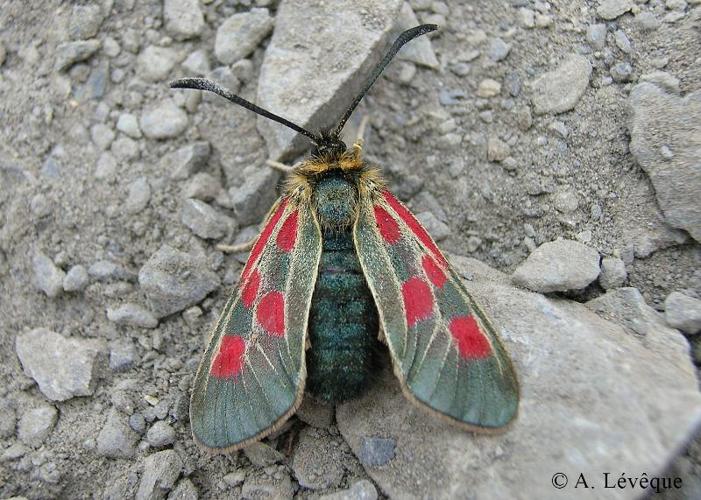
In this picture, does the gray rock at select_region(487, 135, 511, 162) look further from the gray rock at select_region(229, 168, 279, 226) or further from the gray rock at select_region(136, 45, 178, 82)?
the gray rock at select_region(136, 45, 178, 82)

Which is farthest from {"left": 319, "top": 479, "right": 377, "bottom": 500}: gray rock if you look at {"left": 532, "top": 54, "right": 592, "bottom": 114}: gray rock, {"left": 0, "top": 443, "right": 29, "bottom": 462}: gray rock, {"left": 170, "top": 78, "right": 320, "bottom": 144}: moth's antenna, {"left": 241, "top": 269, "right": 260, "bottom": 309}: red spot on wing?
{"left": 532, "top": 54, "right": 592, "bottom": 114}: gray rock

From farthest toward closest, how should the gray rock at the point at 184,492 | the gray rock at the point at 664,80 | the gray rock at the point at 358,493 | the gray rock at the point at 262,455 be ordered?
the gray rock at the point at 664,80 < the gray rock at the point at 262,455 < the gray rock at the point at 184,492 < the gray rock at the point at 358,493

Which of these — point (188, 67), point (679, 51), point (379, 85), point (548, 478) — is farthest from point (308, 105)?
point (548, 478)

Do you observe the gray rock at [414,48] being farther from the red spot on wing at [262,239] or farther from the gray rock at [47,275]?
the gray rock at [47,275]

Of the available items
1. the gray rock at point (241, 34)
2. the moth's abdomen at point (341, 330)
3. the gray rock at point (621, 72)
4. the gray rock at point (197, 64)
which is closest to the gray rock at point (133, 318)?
the moth's abdomen at point (341, 330)

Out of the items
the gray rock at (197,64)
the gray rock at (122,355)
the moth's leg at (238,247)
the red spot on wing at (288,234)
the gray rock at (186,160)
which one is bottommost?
the gray rock at (122,355)

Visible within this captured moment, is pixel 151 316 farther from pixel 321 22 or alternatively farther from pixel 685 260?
pixel 685 260

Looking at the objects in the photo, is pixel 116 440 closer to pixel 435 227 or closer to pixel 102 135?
pixel 102 135
